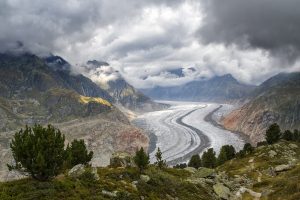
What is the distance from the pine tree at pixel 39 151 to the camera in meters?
48.9

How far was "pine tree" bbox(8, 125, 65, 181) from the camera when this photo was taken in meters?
48.9

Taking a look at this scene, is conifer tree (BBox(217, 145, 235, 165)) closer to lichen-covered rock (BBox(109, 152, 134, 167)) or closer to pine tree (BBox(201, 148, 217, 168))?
pine tree (BBox(201, 148, 217, 168))

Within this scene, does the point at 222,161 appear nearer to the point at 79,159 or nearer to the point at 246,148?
the point at 246,148

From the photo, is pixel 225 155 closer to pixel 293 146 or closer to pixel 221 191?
pixel 293 146

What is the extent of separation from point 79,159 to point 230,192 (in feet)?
125

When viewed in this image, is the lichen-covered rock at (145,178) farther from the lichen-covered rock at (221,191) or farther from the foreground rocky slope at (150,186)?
the lichen-covered rock at (221,191)

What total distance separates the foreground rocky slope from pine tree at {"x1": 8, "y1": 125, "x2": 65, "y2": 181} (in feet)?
5.75

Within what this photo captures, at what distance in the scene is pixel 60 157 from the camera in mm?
52031

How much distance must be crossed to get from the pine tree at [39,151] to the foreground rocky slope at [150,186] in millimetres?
1752

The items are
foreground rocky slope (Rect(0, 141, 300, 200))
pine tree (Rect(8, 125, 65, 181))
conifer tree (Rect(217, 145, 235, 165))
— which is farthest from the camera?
conifer tree (Rect(217, 145, 235, 165))

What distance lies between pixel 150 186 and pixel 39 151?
23299 millimetres

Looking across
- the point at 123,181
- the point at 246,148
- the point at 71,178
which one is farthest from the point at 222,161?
the point at 71,178

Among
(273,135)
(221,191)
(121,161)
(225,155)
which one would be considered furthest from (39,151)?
(273,135)

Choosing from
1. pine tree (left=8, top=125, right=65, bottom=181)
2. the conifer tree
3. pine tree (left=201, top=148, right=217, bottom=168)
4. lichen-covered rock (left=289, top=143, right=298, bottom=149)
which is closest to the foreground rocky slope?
pine tree (left=8, top=125, right=65, bottom=181)
